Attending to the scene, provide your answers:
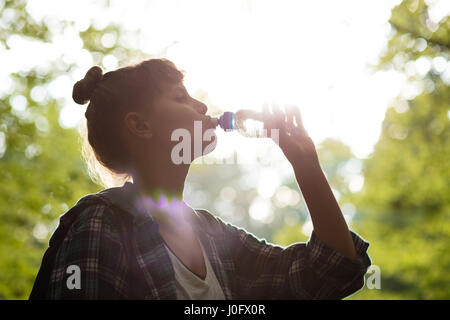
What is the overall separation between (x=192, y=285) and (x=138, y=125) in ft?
1.91

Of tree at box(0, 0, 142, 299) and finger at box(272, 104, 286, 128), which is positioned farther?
tree at box(0, 0, 142, 299)

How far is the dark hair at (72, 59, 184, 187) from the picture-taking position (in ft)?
4.87

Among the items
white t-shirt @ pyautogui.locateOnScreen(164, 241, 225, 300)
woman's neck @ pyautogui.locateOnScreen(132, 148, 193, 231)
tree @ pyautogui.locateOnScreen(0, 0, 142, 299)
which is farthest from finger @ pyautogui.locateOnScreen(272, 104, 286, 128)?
tree @ pyautogui.locateOnScreen(0, 0, 142, 299)

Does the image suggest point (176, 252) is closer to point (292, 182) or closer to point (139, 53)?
point (139, 53)

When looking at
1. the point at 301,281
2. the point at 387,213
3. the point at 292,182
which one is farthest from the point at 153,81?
the point at 292,182

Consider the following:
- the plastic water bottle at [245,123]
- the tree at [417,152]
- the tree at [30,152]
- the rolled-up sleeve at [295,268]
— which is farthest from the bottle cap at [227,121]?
the tree at [417,152]

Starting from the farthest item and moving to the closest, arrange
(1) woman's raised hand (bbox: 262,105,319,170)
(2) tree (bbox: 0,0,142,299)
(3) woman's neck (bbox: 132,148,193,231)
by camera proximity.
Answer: (2) tree (bbox: 0,0,142,299) → (3) woman's neck (bbox: 132,148,193,231) → (1) woman's raised hand (bbox: 262,105,319,170)

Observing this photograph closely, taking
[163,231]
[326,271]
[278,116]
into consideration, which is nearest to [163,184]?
[163,231]

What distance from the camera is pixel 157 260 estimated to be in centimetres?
117

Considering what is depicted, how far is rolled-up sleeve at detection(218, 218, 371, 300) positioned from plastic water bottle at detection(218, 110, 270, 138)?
0.35 metres

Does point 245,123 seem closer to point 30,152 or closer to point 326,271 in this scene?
point 326,271

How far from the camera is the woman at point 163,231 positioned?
1.09 meters

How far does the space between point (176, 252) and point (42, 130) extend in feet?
12.7

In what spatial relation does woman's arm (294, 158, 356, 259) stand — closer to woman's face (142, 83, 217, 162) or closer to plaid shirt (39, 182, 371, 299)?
plaid shirt (39, 182, 371, 299)
